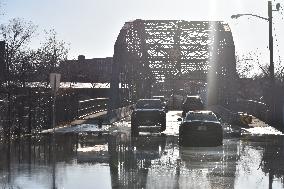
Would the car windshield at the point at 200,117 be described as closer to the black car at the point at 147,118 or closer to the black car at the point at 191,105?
the black car at the point at 147,118

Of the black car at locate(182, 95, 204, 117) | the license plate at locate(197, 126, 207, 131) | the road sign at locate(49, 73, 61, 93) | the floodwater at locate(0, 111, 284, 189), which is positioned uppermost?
the road sign at locate(49, 73, 61, 93)

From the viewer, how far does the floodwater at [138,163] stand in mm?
14461

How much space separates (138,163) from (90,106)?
3856 centimetres

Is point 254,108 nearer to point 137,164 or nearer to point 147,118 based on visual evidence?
point 147,118

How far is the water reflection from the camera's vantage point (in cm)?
1446

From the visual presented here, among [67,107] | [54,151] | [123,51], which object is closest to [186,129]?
[54,151]

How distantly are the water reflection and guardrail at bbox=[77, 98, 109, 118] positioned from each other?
21.9m

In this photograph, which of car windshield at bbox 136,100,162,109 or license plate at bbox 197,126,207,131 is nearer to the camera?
license plate at bbox 197,126,207,131

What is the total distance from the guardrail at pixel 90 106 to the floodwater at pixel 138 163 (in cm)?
2130

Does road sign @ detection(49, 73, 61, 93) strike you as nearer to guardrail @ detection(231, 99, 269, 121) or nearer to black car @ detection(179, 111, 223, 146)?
black car @ detection(179, 111, 223, 146)

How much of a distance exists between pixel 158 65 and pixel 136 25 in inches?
630

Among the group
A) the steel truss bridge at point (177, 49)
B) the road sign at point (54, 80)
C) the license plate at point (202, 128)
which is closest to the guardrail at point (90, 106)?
the steel truss bridge at point (177, 49)

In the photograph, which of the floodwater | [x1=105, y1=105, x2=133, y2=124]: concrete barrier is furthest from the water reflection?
[x1=105, y1=105, x2=133, y2=124]: concrete barrier

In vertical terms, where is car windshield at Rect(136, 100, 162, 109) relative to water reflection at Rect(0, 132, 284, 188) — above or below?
above
